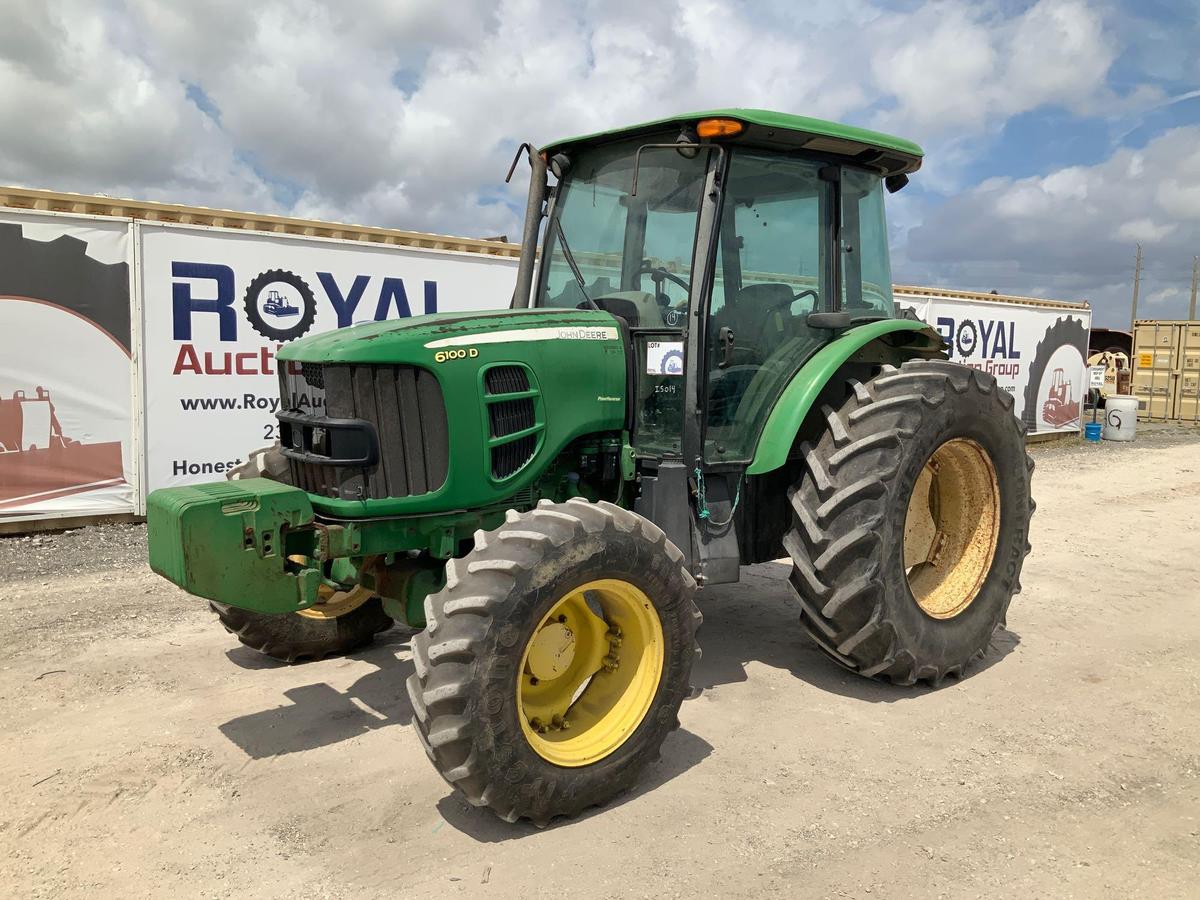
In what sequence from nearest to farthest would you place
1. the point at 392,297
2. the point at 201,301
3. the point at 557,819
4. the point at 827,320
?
the point at 557,819 < the point at 827,320 < the point at 201,301 < the point at 392,297

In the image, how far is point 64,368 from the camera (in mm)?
7797

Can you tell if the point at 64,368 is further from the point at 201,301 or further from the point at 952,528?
the point at 952,528

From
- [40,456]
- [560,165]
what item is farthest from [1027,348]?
[40,456]

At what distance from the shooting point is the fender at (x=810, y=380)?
4277 millimetres

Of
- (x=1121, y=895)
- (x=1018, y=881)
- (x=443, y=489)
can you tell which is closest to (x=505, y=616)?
(x=443, y=489)

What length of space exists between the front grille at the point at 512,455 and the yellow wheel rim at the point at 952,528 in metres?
2.13

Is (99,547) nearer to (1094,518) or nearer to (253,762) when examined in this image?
(253,762)

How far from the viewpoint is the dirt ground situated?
2994 millimetres

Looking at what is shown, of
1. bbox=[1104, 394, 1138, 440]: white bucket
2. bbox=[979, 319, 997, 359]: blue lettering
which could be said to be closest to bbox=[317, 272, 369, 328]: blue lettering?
bbox=[979, 319, 997, 359]: blue lettering

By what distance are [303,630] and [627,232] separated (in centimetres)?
255

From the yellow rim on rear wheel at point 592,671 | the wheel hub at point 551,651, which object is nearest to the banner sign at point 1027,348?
the yellow rim on rear wheel at point 592,671

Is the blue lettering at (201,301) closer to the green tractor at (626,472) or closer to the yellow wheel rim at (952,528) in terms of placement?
the green tractor at (626,472)

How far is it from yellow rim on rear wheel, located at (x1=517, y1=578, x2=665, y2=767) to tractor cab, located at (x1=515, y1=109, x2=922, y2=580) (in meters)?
0.71

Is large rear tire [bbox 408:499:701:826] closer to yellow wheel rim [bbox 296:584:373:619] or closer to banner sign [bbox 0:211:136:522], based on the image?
yellow wheel rim [bbox 296:584:373:619]
